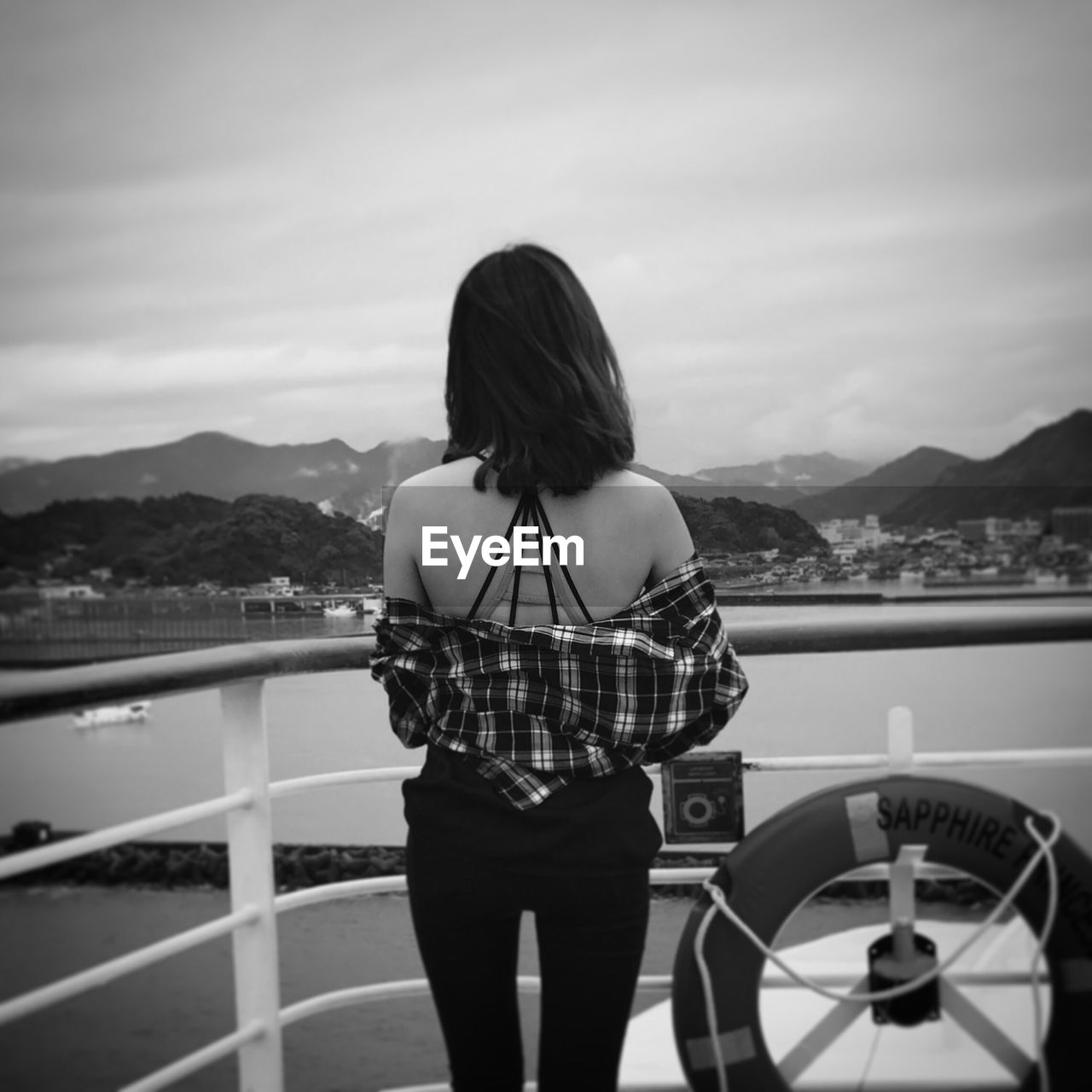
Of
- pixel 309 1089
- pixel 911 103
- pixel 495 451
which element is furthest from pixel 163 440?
pixel 309 1089

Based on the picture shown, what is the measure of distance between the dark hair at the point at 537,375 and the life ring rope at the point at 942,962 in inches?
24.6

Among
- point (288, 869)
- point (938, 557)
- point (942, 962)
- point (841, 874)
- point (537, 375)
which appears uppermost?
point (537, 375)

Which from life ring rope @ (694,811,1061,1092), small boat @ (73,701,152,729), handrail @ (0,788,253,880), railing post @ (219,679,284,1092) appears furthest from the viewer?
small boat @ (73,701,152,729)

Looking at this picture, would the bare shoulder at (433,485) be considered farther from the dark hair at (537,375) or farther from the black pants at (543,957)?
the black pants at (543,957)

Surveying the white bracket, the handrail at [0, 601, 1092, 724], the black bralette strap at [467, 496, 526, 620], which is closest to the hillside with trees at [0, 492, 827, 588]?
the handrail at [0, 601, 1092, 724]

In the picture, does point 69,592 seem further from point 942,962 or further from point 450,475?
point 942,962

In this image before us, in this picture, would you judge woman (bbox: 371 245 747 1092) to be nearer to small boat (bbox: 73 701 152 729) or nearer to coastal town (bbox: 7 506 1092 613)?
coastal town (bbox: 7 506 1092 613)

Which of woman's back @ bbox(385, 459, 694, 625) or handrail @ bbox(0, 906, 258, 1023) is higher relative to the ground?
woman's back @ bbox(385, 459, 694, 625)

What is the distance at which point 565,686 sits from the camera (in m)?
1.12

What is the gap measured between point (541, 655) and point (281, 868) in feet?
27.9

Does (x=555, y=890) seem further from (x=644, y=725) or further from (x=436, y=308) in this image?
(x=436, y=308)

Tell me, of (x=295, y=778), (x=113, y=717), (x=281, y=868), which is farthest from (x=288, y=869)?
(x=295, y=778)

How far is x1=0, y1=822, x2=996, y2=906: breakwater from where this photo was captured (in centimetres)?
784

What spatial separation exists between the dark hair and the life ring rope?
625 mm
